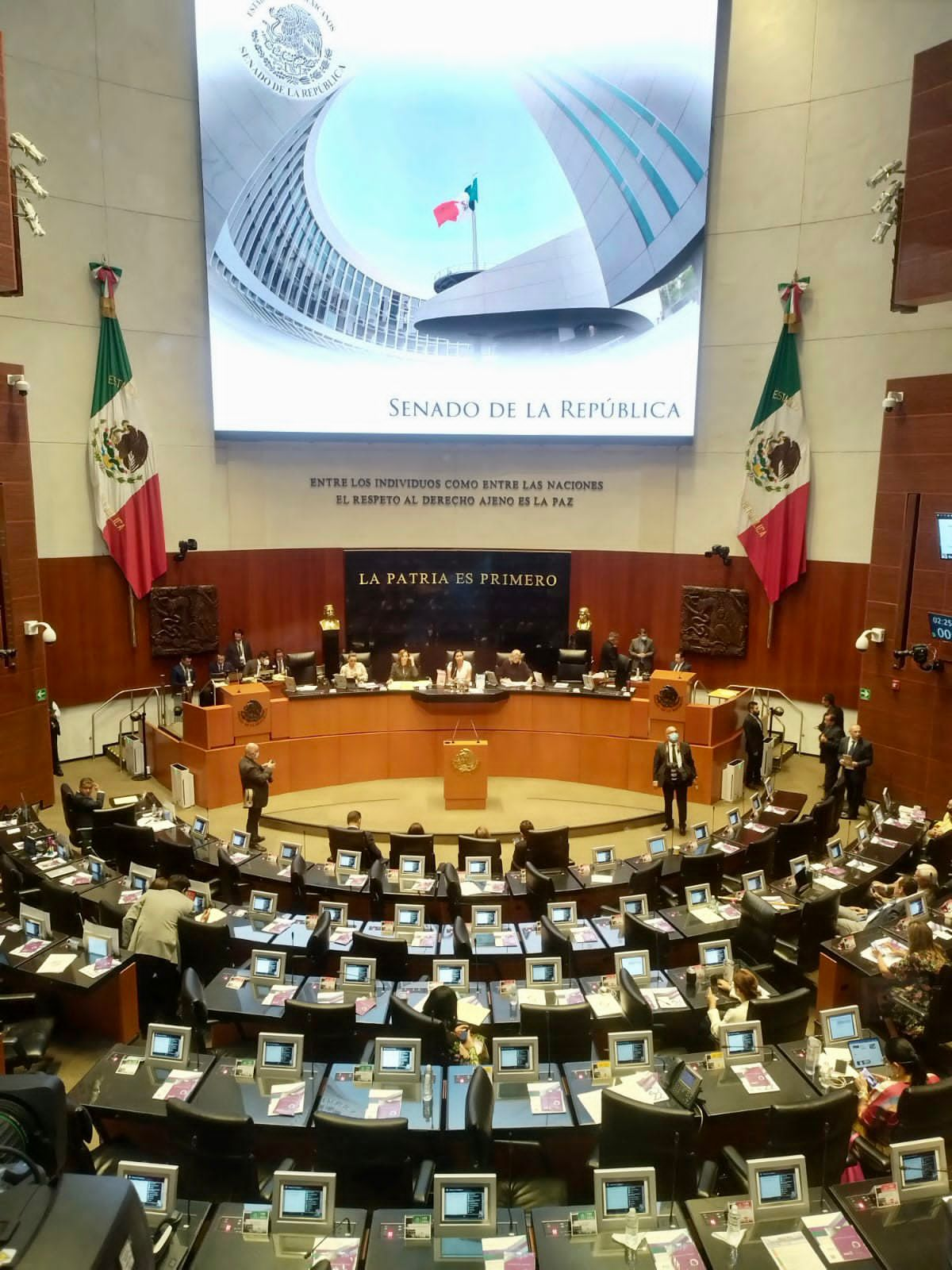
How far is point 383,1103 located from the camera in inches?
220

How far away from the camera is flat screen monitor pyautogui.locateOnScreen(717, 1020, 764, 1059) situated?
6.04 m

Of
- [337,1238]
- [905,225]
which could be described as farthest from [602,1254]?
[905,225]

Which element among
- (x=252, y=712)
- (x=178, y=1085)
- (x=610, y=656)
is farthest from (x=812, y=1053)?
(x=610, y=656)

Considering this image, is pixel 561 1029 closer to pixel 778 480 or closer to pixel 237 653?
pixel 237 653

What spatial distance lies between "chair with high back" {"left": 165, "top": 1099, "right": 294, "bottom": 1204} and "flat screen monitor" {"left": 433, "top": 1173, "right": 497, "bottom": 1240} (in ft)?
3.76

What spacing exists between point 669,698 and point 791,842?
374cm

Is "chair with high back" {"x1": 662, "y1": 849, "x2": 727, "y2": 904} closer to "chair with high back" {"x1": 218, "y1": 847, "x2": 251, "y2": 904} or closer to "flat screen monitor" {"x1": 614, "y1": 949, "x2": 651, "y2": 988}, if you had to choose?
"flat screen monitor" {"x1": 614, "y1": 949, "x2": 651, "y2": 988}

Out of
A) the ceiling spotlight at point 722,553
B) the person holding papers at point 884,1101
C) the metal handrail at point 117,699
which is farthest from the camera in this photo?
the ceiling spotlight at point 722,553

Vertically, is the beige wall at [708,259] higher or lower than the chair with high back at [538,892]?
higher

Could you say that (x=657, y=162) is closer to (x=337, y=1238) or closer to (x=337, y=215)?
(x=337, y=215)

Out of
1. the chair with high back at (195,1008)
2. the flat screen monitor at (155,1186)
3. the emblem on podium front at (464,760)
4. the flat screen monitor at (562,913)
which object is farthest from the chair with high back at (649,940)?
the emblem on podium front at (464,760)

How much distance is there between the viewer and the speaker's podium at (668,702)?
44.4ft

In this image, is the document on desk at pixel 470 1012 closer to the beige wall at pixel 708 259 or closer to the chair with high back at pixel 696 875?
the chair with high back at pixel 696 875

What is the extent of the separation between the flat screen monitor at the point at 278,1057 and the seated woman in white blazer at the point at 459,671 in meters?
8.94
